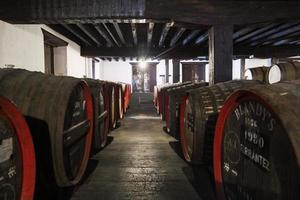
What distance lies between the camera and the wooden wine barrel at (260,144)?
47.4 inches

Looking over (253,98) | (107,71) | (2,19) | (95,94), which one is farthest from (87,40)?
(107,71)

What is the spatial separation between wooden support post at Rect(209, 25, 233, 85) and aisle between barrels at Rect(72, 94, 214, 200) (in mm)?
1419

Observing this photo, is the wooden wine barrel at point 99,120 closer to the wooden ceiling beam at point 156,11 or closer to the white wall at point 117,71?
the wooden ceiling beam at point 156,11

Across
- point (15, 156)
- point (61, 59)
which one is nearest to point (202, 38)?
point (61, 59)

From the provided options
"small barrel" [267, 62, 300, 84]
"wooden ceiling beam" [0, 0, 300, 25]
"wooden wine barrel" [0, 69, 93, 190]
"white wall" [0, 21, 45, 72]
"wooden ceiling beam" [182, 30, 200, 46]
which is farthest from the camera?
"wooden ceiling beam" [182, 30, 200, 46]

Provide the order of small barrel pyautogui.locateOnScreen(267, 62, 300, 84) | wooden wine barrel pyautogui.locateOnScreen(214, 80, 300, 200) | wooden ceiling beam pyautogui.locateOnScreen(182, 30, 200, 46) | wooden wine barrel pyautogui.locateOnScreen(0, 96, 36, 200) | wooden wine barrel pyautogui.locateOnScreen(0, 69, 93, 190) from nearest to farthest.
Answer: wooden wine barrel pyautogui.locateOnScreen(214, 80, 300, 200)
wooden wine barrel pyautogui.locateOnScreen(0, 96, 36, 200)
wooden wine barrel pyautogui.locateOnScreen(0, 69, 93, 190)
small barrel pyautogui.locateOnScreen(267, 62, 300, 84)
wooden ceiling beam pyautogui.locateOnScreen(182, 30, 200, 46)

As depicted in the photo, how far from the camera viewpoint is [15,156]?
1605 millimetres

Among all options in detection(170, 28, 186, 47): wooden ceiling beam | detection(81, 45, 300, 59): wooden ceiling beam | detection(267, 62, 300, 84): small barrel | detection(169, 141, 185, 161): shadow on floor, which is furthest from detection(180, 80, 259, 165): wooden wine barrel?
detection(81, 45, 300, 59): wooden ceiling beam

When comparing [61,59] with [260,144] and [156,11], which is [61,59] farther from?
[260,144]

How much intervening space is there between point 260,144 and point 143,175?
195 centimetres

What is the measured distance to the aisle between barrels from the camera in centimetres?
271

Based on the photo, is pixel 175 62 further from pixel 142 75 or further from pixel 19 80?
pixel 19 80

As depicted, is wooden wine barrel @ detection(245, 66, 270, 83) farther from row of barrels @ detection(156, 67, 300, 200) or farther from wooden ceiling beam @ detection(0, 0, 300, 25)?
row of barrels @ detection(156, 67, 300, 200)

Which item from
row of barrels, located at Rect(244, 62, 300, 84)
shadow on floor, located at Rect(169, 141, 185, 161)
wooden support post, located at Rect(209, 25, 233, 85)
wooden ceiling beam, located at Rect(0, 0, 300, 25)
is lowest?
shadow on floor, located at Rect(169, 141, 185, 161)
